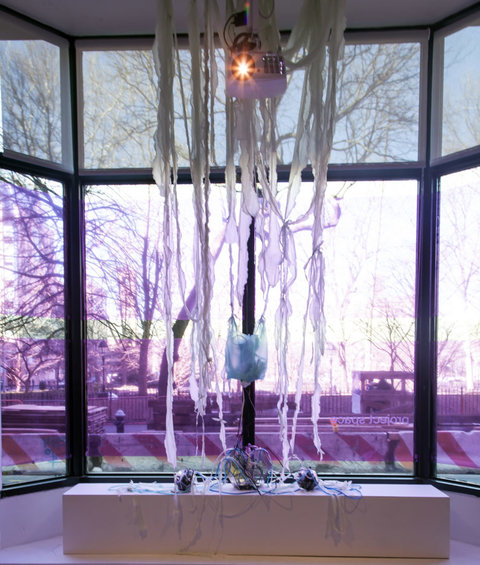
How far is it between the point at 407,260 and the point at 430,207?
339mm

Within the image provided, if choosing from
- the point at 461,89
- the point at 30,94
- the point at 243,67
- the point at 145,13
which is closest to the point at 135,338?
the point at 30,94

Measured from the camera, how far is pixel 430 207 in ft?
8.15

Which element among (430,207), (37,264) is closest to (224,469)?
(37,264)

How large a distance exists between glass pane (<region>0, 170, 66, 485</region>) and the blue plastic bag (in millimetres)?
1075

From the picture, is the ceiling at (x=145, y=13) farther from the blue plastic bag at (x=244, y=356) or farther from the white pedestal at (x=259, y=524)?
the white pedestal at (x=259, y=524)

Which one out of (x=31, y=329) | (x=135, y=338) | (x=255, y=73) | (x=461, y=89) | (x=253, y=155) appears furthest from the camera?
(x=135, y=338)

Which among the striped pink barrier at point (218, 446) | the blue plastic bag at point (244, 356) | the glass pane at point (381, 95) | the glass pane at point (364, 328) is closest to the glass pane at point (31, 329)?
the striped pink barrier at point (218, 446)

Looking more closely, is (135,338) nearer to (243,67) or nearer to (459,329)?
(243,67)

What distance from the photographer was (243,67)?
67.0 inches

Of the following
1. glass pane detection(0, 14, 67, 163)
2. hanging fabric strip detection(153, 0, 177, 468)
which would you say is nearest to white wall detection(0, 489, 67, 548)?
hanging fabric strip detection(153, 0, 177, 468)

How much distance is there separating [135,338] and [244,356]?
77 cm

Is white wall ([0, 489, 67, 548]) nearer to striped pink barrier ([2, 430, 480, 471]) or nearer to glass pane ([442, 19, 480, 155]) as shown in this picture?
striped pink barrier ([2, 430, 480, 471])

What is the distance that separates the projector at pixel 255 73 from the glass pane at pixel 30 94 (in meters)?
1.26

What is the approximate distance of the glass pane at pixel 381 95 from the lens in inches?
94.8
